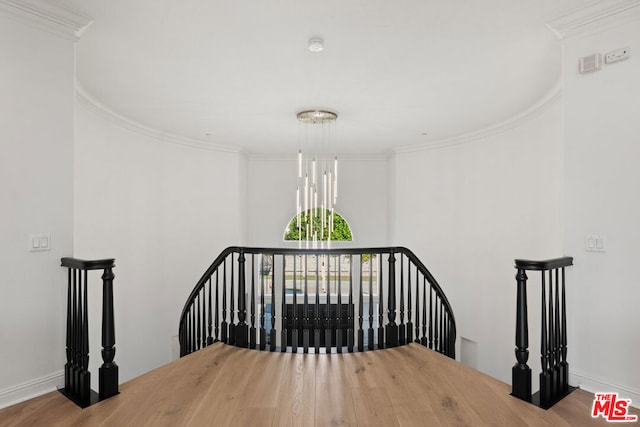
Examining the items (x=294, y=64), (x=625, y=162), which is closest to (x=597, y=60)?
(x=625, y=162)

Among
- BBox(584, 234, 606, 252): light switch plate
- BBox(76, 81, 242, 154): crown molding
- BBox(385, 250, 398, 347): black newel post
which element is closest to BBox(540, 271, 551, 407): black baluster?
BBox(584, 234, 606, 252): light switch plate

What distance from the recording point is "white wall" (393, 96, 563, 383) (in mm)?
4453

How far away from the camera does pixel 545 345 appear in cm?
247

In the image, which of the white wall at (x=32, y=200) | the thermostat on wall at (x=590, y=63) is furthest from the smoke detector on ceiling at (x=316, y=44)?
the thermostat on wall at (x=590, y=63)

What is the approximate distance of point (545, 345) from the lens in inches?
97.3

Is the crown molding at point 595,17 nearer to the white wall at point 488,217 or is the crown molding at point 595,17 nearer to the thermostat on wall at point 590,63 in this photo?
the thermostat on wall at point 590,63

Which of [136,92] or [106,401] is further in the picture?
[136,92]

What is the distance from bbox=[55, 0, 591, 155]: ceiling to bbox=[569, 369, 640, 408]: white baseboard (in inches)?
99.5

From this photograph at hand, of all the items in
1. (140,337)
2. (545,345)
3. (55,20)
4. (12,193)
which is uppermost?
(55,20)

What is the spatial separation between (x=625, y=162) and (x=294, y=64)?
8.65 feet

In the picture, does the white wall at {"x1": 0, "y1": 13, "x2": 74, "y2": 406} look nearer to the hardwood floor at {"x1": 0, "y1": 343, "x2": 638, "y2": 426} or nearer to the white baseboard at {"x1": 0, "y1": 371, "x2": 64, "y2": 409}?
the white baseboard at {"x1": 0, "y1": 371, "x2": 64, "y2": 409}

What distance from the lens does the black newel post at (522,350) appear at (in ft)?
7.96

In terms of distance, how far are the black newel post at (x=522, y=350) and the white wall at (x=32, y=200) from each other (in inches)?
122

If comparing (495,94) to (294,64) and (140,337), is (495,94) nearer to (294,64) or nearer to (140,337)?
(294,64)
